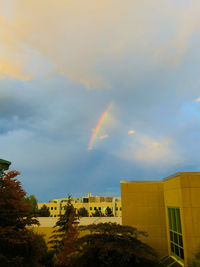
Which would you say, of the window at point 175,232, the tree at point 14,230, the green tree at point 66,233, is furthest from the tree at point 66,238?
the window at point 175,232

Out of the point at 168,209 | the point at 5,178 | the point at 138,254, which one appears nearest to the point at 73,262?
the point at 138,254

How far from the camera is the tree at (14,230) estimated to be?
11.6m

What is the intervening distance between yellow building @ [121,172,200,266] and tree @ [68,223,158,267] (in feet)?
6.91

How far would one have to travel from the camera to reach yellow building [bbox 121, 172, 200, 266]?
11750mm

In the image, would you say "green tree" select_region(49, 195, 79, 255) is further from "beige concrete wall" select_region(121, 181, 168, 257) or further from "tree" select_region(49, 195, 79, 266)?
"beige concrete wall" select_region(121, 181, 168, 257)

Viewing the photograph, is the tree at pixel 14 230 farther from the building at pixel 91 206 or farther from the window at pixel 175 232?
the building at pixel 91 206

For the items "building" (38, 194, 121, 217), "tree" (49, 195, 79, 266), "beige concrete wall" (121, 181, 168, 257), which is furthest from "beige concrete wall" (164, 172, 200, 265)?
"building" (38, 194, 121, 217)

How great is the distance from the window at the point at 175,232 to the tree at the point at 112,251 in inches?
82.7

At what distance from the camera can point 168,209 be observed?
1528cm

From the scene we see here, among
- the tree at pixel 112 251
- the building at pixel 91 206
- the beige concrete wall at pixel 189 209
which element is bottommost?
the building at pixel 91 206

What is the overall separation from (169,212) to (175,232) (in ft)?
4.56

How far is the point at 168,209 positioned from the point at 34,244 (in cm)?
844

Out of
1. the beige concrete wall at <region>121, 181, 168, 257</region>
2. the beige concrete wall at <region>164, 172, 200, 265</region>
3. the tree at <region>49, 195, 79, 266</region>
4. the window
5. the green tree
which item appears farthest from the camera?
the green tree

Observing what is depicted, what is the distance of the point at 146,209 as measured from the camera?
18859mm
